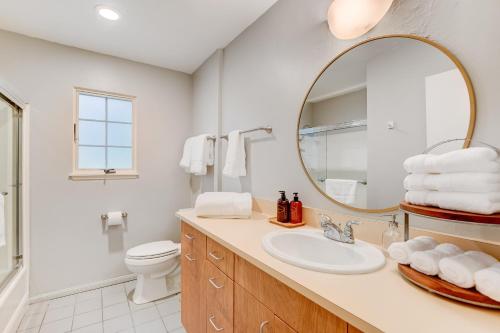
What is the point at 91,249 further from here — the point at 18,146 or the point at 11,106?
the point at 11,106

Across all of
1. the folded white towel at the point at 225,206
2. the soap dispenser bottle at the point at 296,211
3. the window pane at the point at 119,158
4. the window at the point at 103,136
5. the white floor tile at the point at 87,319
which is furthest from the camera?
the window pane at the point at 119,158

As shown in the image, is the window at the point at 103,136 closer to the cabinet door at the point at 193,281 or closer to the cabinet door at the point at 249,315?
the cabinet door at the point at 193,281

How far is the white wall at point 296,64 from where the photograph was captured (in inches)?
31.1

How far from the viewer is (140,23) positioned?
74.5 inches

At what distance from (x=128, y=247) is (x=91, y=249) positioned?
33 cm

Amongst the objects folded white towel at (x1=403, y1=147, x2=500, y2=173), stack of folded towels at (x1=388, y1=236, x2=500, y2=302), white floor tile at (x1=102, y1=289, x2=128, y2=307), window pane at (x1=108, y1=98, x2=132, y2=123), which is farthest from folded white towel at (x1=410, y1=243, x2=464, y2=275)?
window pane at (x1=108, y1=98, x2=132, y2=123)

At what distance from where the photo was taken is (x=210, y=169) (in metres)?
2.45

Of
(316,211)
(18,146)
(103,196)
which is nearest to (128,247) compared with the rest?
(103,196)

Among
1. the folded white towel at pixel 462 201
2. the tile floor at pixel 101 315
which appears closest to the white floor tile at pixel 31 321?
the tile floor at pixel 101 315

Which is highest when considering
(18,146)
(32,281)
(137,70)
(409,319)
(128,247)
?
(137,70)

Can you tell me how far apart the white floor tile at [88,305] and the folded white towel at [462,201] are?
2.52 m

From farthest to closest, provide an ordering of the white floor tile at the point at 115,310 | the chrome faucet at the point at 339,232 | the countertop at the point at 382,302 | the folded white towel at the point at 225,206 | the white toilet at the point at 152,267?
1. the white toilet at the point at 152,267
2. the white floor tile at the point at 115,310
3. the folded white towel at the point at 225,206
4. the chrome faucet at the point at 339,232
5. the countertop at the point at 382,302

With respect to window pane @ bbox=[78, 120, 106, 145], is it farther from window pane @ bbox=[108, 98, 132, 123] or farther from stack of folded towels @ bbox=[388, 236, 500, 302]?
stack of folded towels @ bbox=[388, 236, 500, 302]

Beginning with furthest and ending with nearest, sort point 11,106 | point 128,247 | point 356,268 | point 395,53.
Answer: point 128,247, point 11,106, point 395,53, point 356,268
